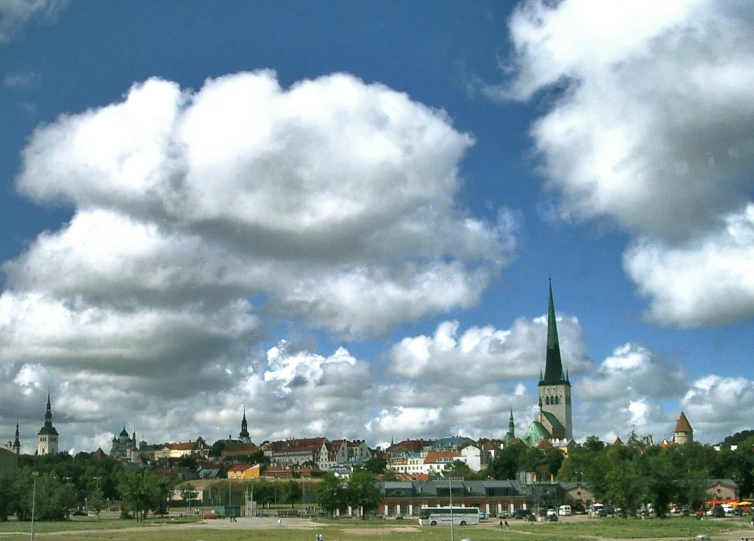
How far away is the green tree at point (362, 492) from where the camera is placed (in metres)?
112

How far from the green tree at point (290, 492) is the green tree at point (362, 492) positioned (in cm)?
5190

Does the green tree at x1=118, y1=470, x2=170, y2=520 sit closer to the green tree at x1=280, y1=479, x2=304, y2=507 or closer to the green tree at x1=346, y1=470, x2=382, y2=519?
the green tree at x1=346, y1=470, x2=382, y2=519

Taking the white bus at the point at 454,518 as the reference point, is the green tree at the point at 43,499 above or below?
above

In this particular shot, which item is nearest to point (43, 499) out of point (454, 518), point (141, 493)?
point (141, 493)

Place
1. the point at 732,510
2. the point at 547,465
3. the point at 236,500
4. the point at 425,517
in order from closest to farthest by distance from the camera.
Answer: the point at 425,517
the point at 732,510
the point at 236,500
the point at 547,465

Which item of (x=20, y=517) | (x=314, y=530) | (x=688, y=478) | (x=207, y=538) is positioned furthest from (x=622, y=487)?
(x=20, y=517)

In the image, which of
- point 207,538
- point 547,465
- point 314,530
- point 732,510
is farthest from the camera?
point 547,465

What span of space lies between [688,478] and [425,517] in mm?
37146

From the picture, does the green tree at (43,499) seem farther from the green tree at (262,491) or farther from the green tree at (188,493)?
the green tree at (188,493)

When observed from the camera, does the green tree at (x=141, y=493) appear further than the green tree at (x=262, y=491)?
No

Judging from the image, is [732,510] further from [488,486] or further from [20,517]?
[20,517]

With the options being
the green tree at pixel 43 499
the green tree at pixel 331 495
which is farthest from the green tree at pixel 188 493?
the green tree at pixel 331 495

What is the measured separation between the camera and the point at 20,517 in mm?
107500

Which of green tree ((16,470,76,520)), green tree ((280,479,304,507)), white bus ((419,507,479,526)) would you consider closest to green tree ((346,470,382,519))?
white bus ((419,507,479,526))
